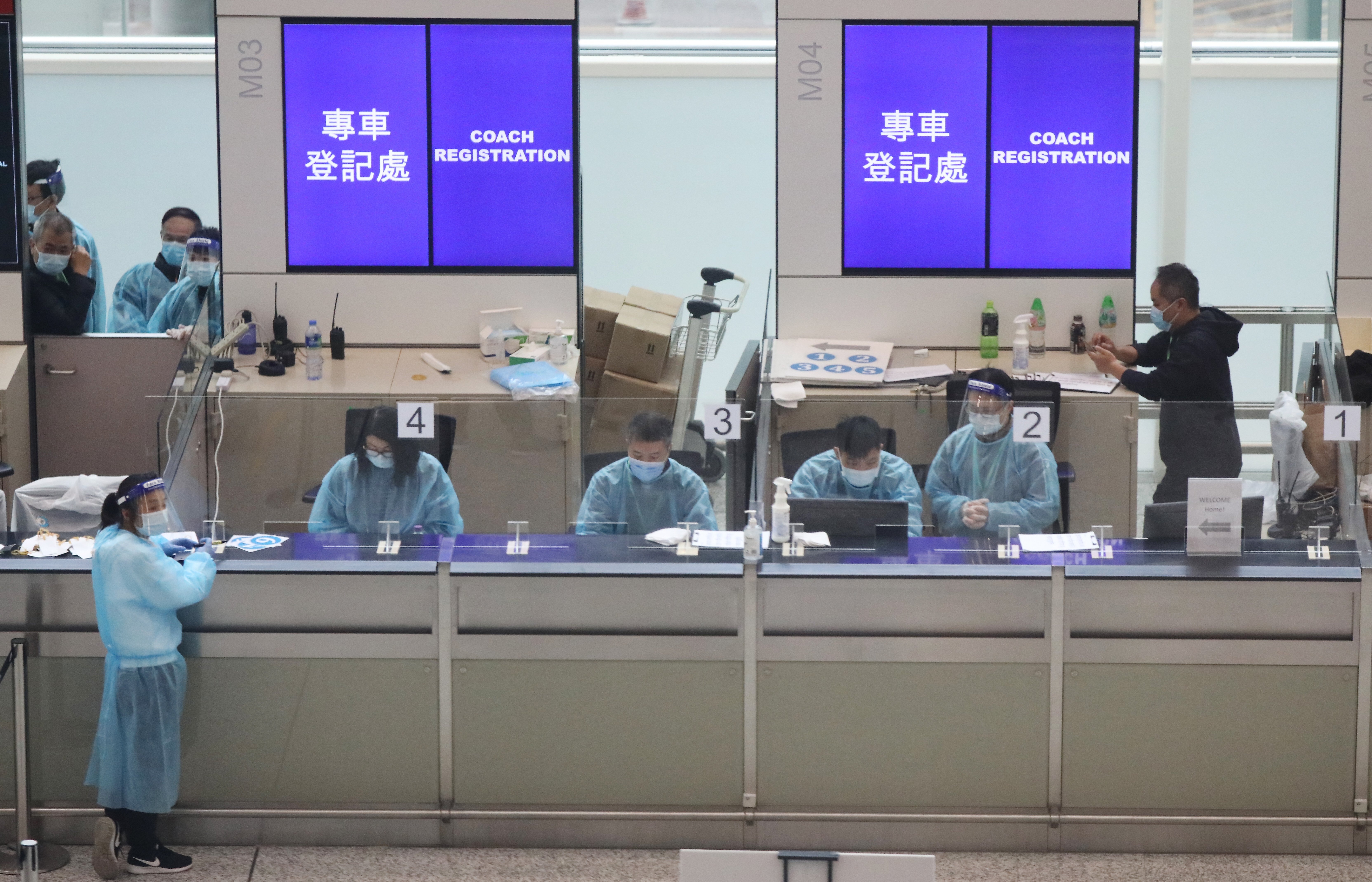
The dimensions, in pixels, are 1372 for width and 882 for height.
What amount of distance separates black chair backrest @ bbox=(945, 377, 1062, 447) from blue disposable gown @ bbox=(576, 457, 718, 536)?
34.0 inches

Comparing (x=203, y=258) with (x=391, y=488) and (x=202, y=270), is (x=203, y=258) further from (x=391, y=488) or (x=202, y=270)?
(x=391, y=488)

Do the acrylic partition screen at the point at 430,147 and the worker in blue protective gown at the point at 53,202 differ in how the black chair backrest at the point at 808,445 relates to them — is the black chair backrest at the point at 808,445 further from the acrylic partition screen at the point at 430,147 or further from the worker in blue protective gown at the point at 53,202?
the worker in blue protective gown at the point at 53,202

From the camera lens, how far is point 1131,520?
16.2ft

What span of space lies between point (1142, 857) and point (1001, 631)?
2.72ft

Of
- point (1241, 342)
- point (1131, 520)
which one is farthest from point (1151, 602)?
point (1241, 342)

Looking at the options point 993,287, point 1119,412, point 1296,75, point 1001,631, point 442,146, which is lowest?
point 1001,631

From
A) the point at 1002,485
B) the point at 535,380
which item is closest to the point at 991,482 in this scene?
the point at 1002,485

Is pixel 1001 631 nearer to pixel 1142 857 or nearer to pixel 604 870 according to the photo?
pixel 1142 857

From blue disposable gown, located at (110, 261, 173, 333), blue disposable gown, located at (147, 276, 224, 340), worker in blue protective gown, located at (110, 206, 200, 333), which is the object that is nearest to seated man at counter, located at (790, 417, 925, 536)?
blue disposable gown, located at (147, 276, 224, 340)

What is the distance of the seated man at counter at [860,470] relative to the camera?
5.07 meters

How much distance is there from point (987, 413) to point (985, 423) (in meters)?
0.05

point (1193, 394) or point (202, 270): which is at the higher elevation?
point (202, 270)

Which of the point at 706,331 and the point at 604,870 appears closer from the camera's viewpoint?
the point at 604,870

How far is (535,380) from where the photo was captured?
6.65m
